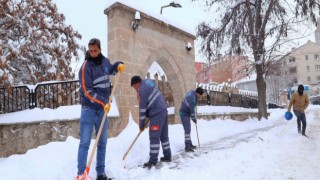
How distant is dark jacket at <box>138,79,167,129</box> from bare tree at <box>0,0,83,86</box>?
6351 mm

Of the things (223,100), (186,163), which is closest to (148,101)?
(186,163)

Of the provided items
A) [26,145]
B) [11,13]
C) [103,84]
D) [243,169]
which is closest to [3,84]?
[26,145]

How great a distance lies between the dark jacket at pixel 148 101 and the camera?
5.16 m

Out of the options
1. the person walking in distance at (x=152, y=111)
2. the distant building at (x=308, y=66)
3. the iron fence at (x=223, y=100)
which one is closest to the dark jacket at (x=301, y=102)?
the iron fence at (x=223, y=100)

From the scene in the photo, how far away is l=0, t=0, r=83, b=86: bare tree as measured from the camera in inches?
414

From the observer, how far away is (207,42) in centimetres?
1683

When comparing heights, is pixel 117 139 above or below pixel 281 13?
below

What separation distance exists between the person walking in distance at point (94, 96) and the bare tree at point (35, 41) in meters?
6.59

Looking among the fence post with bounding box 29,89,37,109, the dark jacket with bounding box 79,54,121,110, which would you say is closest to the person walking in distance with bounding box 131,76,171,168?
the dark jacket with bounding box 79,54,121,110

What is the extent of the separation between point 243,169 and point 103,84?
8.37 ft

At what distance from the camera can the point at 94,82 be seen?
4.16m

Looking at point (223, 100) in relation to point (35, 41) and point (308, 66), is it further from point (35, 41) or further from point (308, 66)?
point (308, 66)

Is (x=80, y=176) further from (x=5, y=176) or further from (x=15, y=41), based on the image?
(x=15, y=41)

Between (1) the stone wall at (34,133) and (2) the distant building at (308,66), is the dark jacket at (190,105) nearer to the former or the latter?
(1) the stone wall at (34,133)
